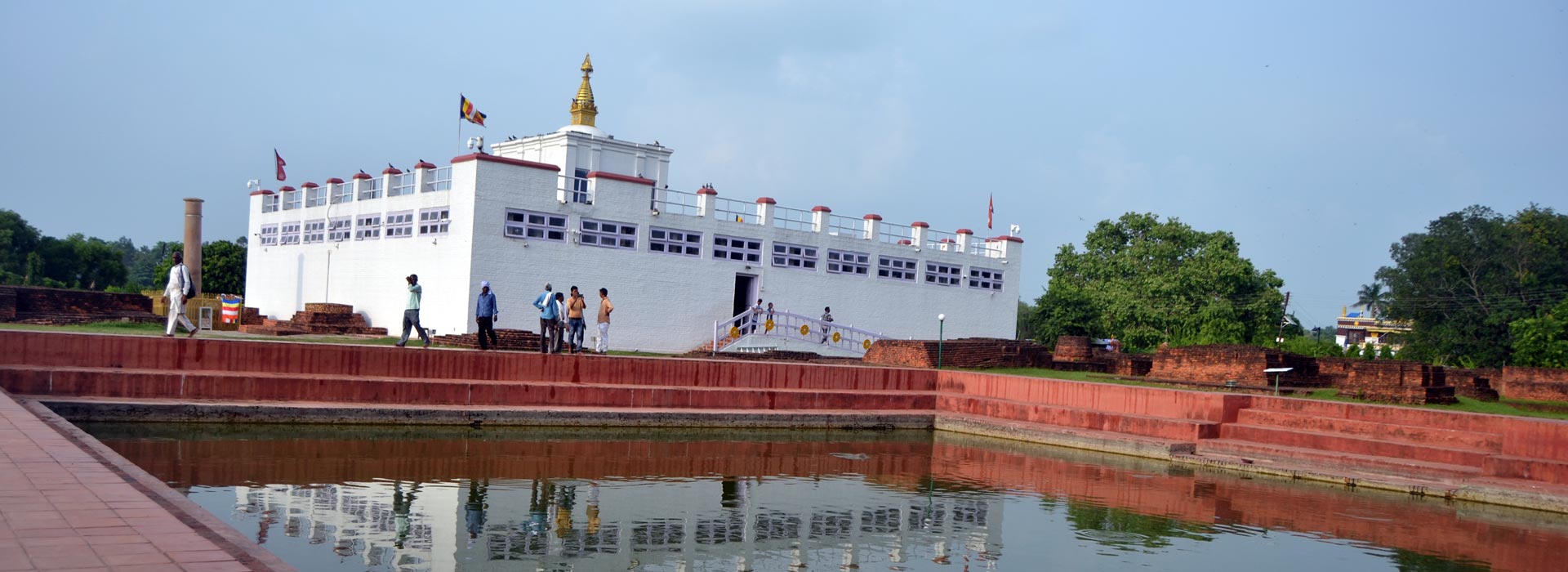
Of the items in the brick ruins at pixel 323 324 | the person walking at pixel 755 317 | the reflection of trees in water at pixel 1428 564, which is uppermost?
the person walking at pixel 755 317

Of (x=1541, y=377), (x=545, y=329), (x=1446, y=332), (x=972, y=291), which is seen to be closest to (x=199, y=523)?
(x=545, y=329)

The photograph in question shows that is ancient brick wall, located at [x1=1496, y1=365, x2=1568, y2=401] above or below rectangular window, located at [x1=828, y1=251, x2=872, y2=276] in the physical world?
below

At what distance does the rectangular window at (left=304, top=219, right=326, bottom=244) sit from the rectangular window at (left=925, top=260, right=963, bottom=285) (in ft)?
59.3

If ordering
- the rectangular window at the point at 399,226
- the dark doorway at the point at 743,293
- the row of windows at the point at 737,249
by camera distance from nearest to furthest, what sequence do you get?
the row of windows at the point at 737,249, the rectangular window at the point at 399,226, the dark doorway at the point at 743,293

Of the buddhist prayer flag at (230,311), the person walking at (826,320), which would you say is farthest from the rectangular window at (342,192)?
the person walking at (826,320)

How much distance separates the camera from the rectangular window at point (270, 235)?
3738cm

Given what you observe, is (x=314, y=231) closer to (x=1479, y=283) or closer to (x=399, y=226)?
(x=399, y=226)

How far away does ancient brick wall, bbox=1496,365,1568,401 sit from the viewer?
21797 mm

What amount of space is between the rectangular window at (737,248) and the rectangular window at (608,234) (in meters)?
2.82

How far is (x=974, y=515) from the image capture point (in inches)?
502

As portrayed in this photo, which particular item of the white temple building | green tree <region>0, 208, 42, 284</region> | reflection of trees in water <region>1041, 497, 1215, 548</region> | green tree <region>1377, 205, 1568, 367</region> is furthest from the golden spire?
green tree <region>0, 208, 42, 284</region>

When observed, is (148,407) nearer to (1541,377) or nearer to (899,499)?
(899,499)

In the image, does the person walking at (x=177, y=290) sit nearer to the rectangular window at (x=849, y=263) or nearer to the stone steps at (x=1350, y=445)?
the stone steps at (x=1350, y=445)

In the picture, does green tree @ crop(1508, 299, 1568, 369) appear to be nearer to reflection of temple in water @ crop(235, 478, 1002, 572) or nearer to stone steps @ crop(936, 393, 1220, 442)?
stone steps @ crop(936, 393, 1220, 442)
